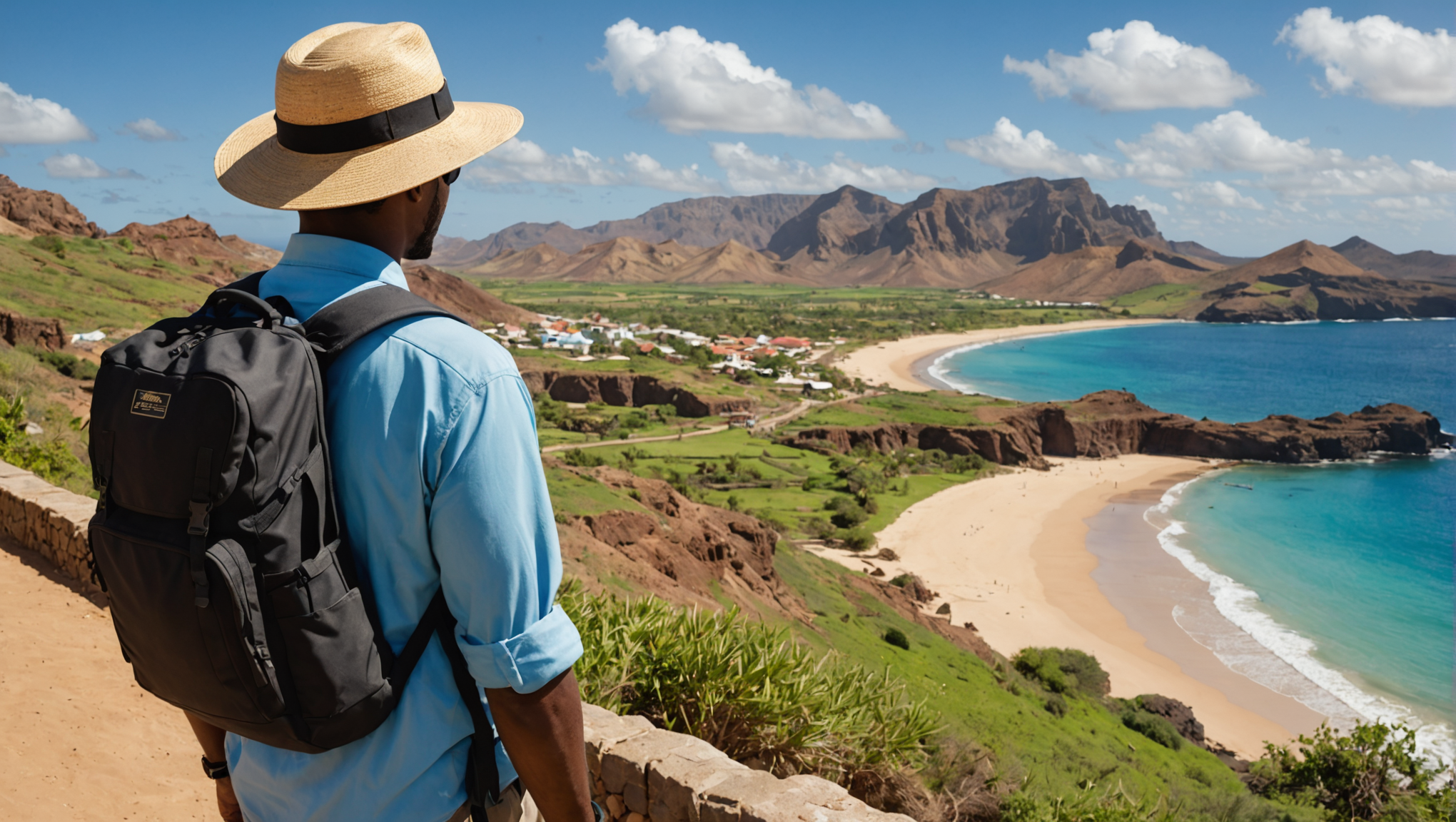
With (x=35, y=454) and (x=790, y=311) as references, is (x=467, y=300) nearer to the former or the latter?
(x=790, y=311)

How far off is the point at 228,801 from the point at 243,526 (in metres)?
1.26

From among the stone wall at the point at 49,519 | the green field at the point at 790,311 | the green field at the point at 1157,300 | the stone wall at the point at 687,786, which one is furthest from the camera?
the green field at the point at 1157,300

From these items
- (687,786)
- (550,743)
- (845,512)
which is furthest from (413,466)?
(845,512)

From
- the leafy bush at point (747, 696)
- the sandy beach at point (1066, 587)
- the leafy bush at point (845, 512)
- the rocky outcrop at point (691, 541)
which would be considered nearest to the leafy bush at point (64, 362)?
the rocky outcrop at point (691, 541)

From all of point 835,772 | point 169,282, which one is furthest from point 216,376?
point 169,282

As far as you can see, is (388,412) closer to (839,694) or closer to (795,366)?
(839,694)

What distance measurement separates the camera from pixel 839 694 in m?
5.37

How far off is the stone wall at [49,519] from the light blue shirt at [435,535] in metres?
7.16

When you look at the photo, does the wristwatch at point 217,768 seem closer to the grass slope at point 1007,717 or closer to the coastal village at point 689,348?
the grass slope at point 1007,717

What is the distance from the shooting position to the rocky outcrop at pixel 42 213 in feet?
182

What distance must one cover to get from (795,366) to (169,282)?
45.3m

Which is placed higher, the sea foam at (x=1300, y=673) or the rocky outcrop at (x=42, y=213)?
the rocky outcrop at (x=42, y=213)

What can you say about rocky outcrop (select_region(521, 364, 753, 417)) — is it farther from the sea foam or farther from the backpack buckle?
the backpack buckle

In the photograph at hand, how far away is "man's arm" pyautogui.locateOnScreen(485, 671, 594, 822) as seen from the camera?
1426 mm
